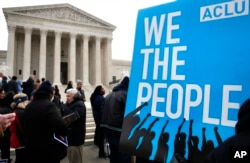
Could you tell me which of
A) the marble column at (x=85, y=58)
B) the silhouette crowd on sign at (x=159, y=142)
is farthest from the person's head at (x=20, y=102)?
the marble column at (x=85, y=58)

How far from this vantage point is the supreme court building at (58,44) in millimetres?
33969

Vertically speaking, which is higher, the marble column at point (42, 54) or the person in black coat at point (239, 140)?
the marble column at point (42, 54)

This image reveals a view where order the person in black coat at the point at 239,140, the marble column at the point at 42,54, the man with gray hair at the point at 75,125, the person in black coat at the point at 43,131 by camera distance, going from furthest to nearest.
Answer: the marble column at the point at 42,54 < the man with gray hair at the point at 75,125 < the person in black coat at the point at 43,131 < the person in black coat at the point at 239,140

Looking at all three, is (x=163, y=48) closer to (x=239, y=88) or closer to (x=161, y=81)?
(x=161, y=81)

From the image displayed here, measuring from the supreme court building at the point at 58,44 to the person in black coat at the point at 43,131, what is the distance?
3177cm

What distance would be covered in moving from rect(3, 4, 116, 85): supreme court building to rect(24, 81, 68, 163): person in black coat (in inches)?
1251

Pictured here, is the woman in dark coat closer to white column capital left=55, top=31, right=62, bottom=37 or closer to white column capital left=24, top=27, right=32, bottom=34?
white column capital left=24, top=27, right=32, bottom=34

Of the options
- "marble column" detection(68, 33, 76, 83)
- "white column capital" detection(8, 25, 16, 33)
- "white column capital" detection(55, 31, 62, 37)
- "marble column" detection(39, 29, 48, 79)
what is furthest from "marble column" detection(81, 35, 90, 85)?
"white column capital" detection(8, 25, 16, 33)

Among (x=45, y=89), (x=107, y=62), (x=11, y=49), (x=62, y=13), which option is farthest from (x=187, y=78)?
(x=107, y=62)

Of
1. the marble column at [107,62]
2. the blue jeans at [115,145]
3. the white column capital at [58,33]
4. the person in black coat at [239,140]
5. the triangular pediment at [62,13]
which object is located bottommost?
the blue jeans at [115,145]

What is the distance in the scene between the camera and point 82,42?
131ft

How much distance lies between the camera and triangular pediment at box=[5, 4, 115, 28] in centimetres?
3394

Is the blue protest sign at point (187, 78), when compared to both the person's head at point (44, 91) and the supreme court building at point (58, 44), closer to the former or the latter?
the person's head at point (44, 91)

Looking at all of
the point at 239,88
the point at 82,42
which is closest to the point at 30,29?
the point at 82,42
